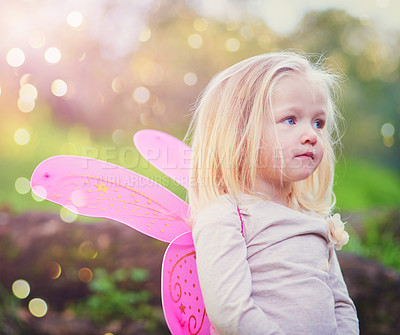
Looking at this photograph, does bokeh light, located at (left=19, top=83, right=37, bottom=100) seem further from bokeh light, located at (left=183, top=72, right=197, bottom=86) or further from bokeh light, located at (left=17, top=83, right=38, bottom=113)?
bokeh light, located at (left=183, top=72, right=197, bottom=86)

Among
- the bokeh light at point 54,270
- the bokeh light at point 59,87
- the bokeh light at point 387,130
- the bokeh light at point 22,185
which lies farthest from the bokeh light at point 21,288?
the bokeh light at point 387,130

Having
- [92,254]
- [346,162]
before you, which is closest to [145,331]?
[92,254]

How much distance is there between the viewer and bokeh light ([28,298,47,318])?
2031 millimetres

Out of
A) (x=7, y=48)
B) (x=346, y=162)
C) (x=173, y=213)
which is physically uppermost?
(x=7, y=48)

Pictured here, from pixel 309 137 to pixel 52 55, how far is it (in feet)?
6.69

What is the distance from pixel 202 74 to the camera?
282 cm

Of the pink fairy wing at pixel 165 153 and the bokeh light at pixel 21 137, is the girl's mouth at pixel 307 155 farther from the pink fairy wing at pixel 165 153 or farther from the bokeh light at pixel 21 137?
the bokeh light at pixel 21 137

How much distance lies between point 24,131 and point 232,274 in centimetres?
205

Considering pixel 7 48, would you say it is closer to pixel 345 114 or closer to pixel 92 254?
pixel 92 254

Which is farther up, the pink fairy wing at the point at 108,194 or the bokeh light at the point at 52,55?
the bokeh light at the point at 52,55

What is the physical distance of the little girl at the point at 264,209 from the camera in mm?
886

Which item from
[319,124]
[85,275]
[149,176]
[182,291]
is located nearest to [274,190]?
[319,124]

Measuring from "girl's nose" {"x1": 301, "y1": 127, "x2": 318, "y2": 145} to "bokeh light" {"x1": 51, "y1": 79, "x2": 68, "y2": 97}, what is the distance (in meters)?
1.96

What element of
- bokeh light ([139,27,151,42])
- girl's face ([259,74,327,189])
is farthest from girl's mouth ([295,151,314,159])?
bokeh light ([139,27,151,42])
